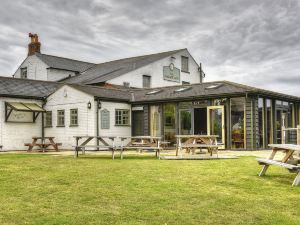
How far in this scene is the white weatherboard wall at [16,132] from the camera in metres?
22.3

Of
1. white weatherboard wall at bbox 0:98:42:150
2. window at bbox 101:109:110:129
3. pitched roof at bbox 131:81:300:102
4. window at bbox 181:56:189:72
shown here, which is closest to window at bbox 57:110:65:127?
white weatherboard wall at bbox 0:98:42:150

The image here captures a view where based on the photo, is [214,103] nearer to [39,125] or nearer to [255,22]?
[255,22]

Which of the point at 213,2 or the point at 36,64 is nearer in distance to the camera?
the point at 213,2

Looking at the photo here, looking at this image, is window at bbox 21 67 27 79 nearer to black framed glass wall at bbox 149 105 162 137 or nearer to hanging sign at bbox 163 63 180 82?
hanging sign at bbox 163 63 180 82

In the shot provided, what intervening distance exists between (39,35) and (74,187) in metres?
33.4

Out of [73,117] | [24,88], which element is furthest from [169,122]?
[24,88]

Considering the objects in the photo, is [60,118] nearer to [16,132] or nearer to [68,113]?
[68,113]

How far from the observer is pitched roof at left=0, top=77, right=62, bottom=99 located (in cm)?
2272

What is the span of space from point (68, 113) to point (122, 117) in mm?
3013

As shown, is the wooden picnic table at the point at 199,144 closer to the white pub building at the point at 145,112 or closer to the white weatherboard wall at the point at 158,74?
the white pub building at the point at 145,112

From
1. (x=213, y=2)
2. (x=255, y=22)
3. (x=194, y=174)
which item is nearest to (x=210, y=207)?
(x=194, y=174)

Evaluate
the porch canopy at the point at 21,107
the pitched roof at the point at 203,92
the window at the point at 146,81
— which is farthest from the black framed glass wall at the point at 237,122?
the window at the point at 146,81

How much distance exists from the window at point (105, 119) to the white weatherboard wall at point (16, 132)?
426cm

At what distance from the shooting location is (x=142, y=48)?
37719 millimetres
